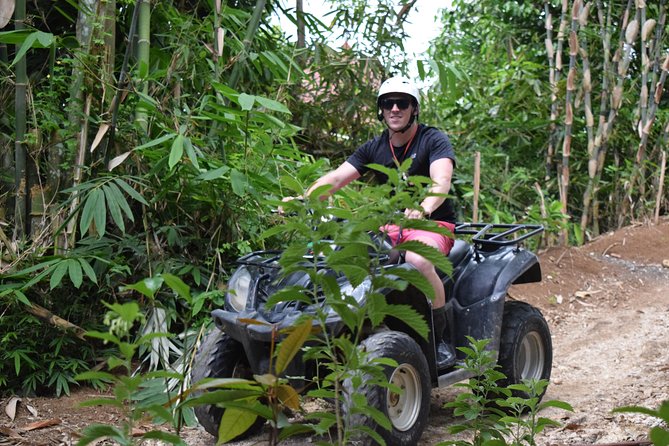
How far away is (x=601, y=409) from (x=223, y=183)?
229 cm

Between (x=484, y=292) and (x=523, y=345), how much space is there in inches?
21.4

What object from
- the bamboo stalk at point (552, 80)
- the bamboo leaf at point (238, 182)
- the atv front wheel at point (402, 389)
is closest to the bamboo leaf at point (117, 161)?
the bamboo leaf at point (238, 182)

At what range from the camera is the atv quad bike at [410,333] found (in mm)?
3592

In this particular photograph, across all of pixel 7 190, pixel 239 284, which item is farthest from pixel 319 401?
pixel 7 190

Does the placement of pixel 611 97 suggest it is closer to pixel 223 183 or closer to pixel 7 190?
pixel 223 183

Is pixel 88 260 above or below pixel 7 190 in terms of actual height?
below

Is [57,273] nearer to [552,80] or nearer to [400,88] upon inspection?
[400,88]

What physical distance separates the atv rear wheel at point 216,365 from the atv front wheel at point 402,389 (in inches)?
23.7

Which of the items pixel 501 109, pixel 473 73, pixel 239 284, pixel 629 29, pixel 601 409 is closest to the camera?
pixel 239 284

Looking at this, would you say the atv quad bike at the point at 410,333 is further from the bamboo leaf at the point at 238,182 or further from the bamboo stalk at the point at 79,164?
the bamboo stalk at the point at 79,164

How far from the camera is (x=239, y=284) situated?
12.7ft

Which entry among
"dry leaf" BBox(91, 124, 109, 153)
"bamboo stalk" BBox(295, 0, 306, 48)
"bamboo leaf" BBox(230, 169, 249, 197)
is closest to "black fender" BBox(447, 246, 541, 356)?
"bamboo leaf" BBox(230, 169, 249, 197)

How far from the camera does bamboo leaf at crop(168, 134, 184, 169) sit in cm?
432

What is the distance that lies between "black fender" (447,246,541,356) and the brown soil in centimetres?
50
